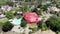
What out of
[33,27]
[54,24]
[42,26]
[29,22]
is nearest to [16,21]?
[29,22]

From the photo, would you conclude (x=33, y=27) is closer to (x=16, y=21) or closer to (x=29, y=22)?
(x=29, y=22)

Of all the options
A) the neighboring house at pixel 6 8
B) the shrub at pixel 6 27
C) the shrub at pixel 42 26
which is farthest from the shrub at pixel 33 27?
the neighboring house at pixel 6 8

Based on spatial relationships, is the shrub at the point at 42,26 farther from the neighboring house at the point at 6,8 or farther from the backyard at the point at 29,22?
the neighboring house at the point at 6,8

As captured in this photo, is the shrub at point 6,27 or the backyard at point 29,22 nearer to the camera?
the shrub at point 6,27

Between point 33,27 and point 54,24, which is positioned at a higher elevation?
point 54,24

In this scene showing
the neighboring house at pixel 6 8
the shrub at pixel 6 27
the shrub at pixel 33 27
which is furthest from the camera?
the neighboring house at pixel 6 8

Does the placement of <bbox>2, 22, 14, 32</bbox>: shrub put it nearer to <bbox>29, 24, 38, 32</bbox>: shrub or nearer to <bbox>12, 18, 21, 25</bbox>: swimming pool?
<bbox>12, 18, 21, 25</bbox>: swimming pool

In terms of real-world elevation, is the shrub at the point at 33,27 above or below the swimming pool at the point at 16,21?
below

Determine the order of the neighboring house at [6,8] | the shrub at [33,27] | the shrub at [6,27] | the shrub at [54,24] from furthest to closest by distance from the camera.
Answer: the neighboring house at [6,8] → the shrub at [33,27] → the shrub at [54,24] → the shrub at [6,27]

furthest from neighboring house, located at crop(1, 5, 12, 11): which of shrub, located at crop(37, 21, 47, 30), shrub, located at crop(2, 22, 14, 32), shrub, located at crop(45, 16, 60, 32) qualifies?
shrub, located at crop(45, 16, 60, 32)

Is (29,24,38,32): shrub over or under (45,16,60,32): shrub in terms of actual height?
under

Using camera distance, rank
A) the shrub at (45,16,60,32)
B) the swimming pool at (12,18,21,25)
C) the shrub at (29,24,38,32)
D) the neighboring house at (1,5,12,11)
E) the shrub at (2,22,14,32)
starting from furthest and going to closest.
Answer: the neighboring house at (1,5,12,11) < the swimming pool at (12,18,21,25) < the shrub at (29,24,38,32) < the shrub at (45,16,60,32) < the shrub at (2,22,14,32)
